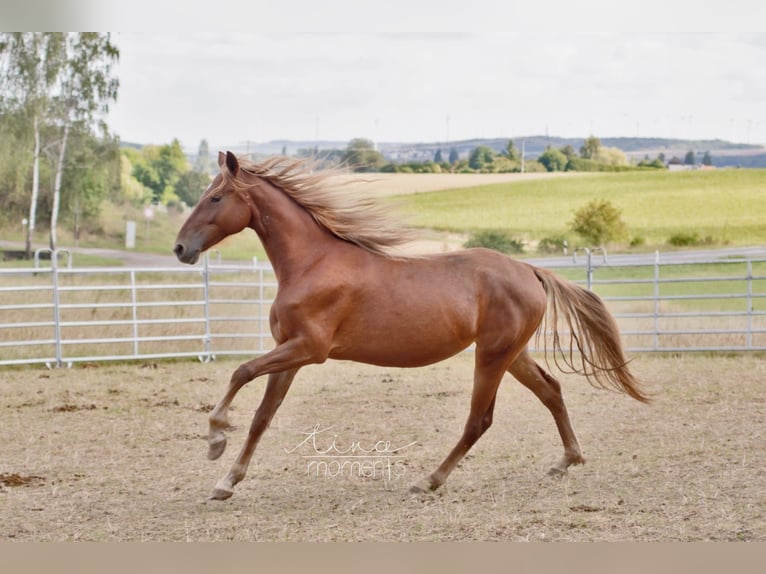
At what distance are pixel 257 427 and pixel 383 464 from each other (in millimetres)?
832

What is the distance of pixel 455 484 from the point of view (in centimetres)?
417

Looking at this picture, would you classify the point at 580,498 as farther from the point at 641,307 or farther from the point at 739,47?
the point at 641,307

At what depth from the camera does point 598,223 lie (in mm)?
6566

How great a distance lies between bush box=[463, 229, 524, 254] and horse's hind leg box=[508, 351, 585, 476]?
6.15ft

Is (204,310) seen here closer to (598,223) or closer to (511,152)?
(511,152)

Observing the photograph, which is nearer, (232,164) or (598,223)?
(232,164)

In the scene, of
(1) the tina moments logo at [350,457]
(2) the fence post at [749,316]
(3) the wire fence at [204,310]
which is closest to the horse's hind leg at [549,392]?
(1) the tina moments logo at [350,457]

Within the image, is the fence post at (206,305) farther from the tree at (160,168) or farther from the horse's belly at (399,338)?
the horse's belly at (399,338)

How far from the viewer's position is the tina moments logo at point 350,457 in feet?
14.4

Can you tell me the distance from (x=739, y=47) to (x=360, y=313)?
299 centimetres

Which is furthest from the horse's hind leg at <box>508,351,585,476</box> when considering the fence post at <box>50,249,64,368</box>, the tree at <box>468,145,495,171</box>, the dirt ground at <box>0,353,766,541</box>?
the fence post at <box>50,249,64,368</box>

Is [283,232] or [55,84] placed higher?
[55,84]

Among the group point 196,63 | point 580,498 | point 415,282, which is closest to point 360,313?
point 415,282

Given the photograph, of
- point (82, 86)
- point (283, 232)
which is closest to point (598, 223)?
point (283, 232)
